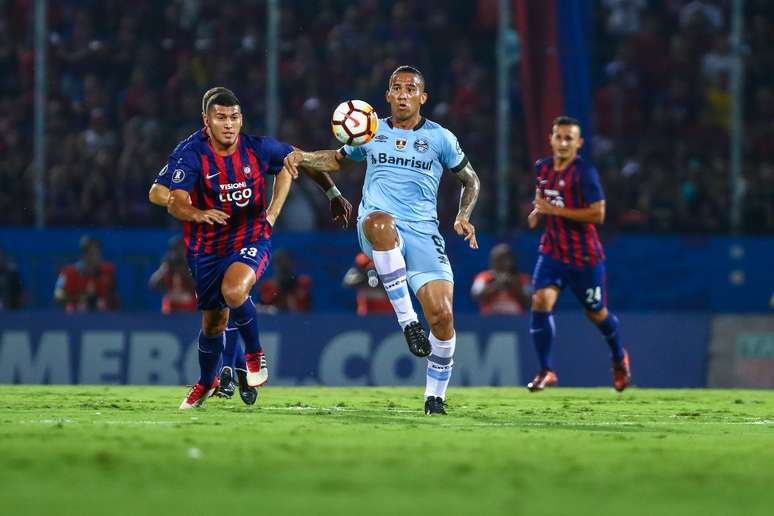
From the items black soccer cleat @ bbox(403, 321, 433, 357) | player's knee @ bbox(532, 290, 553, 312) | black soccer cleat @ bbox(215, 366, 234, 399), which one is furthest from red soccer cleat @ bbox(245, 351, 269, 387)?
player's knee @ bbox(532, 290, 553, 312)

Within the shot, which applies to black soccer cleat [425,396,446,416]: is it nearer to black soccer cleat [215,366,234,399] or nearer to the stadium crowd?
black soccer cleat [215,366,234,399]

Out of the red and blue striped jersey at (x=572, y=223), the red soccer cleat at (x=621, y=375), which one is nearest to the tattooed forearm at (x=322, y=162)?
the red and blue striped jersey at (x=572, y=223)

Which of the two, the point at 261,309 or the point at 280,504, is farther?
the point at 261,309

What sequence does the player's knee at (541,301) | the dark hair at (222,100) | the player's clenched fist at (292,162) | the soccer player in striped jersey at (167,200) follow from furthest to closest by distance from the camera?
the player's knee at (541,301)
the player's clenched fist at (292,162)
the dark hair at (222,100)
the soccer player in striped jersey at (167,200)

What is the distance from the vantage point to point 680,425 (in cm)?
955

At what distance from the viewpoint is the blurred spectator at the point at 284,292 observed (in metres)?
17.3

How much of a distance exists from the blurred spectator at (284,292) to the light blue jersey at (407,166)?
7.07 meters

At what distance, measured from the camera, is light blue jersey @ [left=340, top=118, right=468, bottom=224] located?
33.4 ft

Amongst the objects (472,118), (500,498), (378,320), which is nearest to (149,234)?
(378,320)

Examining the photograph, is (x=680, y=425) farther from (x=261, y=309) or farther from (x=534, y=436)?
(x=261, y=309)

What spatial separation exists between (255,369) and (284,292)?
7250mm

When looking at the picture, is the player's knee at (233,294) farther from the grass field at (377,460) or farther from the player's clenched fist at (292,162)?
the player's clenched fist at (292,162)

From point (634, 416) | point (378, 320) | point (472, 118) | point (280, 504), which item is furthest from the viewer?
point (472, 118)

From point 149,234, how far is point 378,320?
326 centimetres
